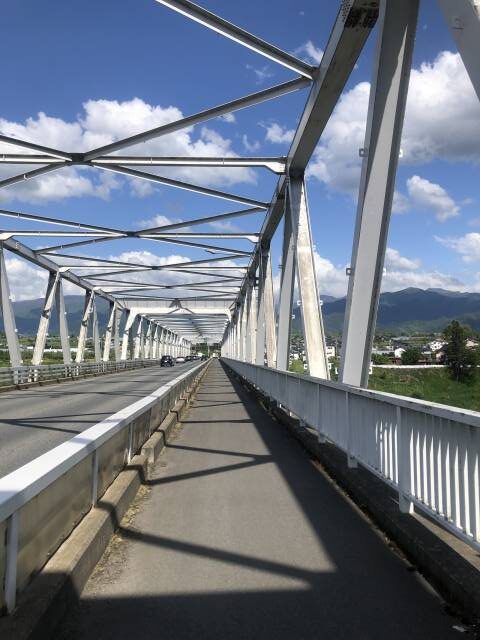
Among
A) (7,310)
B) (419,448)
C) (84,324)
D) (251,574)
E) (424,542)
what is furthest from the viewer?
(84,324)

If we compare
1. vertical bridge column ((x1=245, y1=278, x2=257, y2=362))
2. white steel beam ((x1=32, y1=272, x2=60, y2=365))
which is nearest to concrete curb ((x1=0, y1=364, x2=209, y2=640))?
vertical bridge column ((x1=245, y1=278, x2=257, y2=362))

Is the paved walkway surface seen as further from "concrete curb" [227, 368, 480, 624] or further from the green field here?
the green field

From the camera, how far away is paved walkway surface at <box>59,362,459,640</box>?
11.5ft

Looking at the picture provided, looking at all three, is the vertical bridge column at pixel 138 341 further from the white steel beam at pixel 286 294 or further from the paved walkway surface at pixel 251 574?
the paved walkway surface at pixel 251 574

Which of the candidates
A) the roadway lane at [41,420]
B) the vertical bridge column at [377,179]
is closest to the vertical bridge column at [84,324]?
the roadway lane at [41,420]

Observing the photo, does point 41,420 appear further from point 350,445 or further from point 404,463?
point 404,463

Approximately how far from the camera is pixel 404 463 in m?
5.29

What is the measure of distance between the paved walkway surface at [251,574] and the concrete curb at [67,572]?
13cm

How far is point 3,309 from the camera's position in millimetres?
28062

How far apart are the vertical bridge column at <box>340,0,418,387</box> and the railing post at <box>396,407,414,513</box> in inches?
146

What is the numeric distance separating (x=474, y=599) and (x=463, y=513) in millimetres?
667

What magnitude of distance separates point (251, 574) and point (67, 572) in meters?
1.36

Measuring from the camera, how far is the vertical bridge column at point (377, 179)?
781cm

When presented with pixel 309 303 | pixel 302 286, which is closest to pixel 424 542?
pixel 309 303
